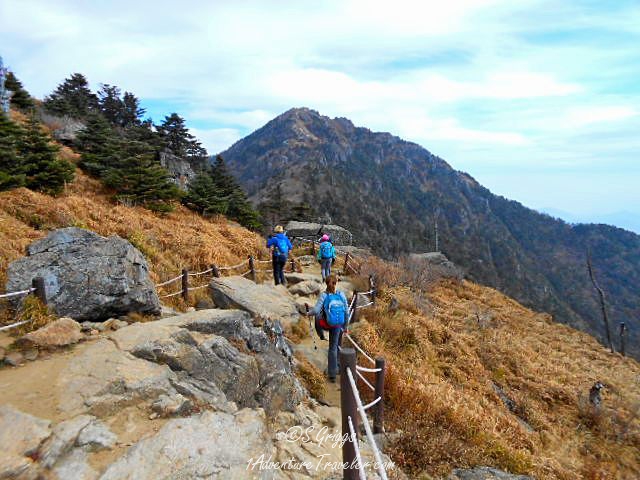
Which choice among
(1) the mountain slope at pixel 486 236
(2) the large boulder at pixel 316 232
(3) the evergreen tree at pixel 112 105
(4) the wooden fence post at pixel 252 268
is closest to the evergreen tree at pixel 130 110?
(3) the evergreen tree at pixel 112 105

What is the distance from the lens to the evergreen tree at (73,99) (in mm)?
31438

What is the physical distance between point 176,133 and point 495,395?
3321cm

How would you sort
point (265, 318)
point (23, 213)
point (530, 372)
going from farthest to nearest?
point (530, 372) < point (23, 213) < point (265, 318)

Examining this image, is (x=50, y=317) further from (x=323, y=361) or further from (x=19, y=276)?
(x=323, y=361)

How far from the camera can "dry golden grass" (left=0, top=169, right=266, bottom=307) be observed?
10.7m

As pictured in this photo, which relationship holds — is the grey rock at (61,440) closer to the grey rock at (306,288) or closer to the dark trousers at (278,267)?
the dark trousers at (278,267)

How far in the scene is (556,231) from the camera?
18975 centimetres

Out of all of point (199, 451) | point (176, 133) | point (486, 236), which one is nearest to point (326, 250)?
point (199, 451)

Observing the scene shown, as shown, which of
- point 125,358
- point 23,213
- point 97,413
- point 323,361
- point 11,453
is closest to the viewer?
point 11,453

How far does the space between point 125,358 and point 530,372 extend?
13.0m

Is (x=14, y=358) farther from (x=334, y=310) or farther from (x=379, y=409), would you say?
(x=379, y=409)

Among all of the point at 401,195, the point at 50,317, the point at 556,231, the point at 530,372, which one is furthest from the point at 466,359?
the point at 556,231

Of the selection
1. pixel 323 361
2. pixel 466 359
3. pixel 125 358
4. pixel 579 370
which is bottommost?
pixel 579 370

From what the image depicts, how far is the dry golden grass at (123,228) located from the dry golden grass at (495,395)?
21.4ft
